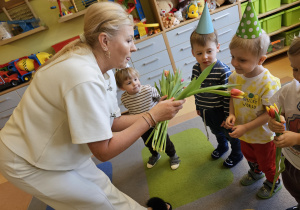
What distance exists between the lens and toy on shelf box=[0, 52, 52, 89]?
115 inches

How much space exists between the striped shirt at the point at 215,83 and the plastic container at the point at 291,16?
2522mm

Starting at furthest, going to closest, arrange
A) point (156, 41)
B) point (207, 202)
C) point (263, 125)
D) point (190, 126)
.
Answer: point (156, 41) → point (190, 126) → point (207, 202) → point (263, 125)

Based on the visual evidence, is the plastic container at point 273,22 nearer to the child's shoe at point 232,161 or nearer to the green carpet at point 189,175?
the green carpet at point 189,175

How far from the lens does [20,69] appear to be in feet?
9.84

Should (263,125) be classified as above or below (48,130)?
below

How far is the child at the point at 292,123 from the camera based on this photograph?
2.69 feet

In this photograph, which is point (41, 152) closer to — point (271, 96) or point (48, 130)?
point (48, 130)

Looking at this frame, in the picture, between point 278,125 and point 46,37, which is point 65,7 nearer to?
point 46,37

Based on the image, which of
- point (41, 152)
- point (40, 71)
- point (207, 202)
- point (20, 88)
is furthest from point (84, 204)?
point (20, 88)

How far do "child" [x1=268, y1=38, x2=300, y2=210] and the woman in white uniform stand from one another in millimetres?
465

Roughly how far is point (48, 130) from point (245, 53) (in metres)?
1.06

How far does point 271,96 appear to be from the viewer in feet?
3.36

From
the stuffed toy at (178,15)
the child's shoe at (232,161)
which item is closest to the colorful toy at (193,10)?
the stuffed toy at (178,15)

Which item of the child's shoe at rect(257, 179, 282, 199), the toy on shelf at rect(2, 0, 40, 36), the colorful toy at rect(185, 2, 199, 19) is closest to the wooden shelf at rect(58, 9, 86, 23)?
the toy on shelf at rect(2, 0, 40, 36)
